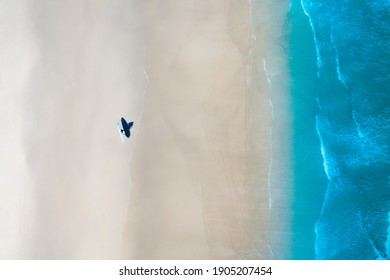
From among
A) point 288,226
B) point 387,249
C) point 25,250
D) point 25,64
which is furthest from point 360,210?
point 25,64

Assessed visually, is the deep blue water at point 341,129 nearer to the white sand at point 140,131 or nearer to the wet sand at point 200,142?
the white sand at point 140,131

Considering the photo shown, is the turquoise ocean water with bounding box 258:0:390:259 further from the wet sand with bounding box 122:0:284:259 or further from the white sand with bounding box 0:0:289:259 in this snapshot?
the wet sand with bounding box 122:0:284:259

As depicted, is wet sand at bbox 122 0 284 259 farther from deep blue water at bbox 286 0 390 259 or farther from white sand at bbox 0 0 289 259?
deep blue water at bbox 286 0 390 259

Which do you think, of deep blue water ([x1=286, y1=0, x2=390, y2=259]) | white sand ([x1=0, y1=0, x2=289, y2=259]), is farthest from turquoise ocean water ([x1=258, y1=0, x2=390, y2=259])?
white sand ([x1=0, y1=0, x2=289, y2=259])

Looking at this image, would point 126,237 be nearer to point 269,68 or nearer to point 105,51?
point 105,51
